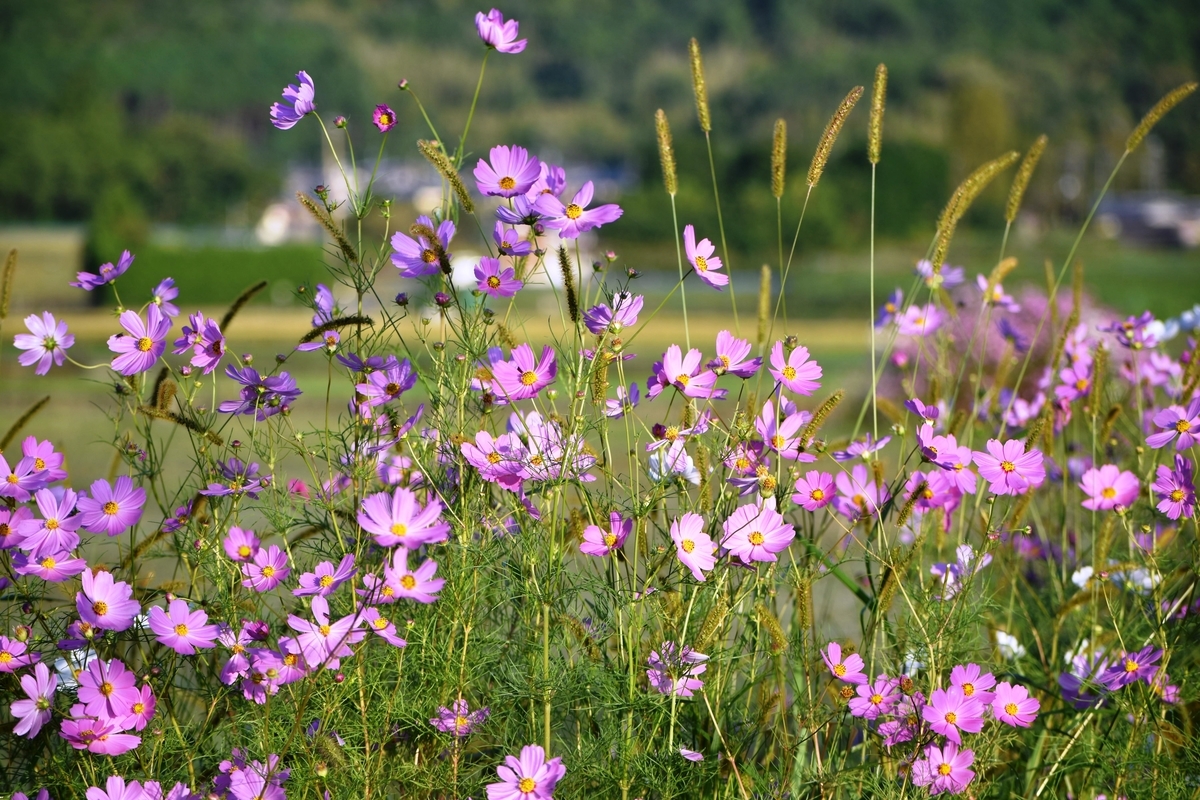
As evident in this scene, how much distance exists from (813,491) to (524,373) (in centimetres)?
39

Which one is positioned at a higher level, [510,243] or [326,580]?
[510,243]

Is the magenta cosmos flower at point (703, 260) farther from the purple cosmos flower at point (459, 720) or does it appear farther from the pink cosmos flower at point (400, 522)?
the purple cosmos flower at point (459, 720)

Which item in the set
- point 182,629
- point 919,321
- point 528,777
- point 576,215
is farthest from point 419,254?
point 919,321

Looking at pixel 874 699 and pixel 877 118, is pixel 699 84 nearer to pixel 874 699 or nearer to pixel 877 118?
pixel 877 118

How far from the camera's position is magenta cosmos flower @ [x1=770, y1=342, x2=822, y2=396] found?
146cm

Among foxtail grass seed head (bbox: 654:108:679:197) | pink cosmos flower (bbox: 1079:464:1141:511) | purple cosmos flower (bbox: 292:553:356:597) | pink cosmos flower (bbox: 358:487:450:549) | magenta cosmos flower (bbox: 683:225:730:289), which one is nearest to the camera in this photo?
pink cosmos flower (bbox: 358:487:450:549)

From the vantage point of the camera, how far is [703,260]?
1455 millimetres

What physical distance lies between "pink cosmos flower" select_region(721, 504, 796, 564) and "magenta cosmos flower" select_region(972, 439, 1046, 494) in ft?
0.90

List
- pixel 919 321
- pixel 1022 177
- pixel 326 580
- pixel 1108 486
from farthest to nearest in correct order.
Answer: pixel 919 321 < pixel 1022 177 < pixel 1108 486 < pixel 326 580

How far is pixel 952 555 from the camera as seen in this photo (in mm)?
2184

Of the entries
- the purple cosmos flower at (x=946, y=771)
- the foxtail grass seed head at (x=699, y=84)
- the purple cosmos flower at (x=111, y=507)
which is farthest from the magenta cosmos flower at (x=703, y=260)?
the purple cosmos flower at (x=111, y=507)

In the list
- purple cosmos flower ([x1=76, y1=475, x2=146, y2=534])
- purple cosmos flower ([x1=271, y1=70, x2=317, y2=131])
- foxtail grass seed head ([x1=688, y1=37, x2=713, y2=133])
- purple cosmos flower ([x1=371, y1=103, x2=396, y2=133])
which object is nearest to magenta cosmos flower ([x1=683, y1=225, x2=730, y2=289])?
foxtail grass seed head ([x1=688, y1=37, x2=713, y2=133])

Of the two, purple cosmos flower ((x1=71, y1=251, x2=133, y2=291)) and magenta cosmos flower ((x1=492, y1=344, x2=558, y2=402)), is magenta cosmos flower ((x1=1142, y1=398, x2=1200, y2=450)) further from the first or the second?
magenta cosmos flower ((x1=492, y1=344, x2=558, y2=402))

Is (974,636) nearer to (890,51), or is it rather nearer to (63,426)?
(63,426)
